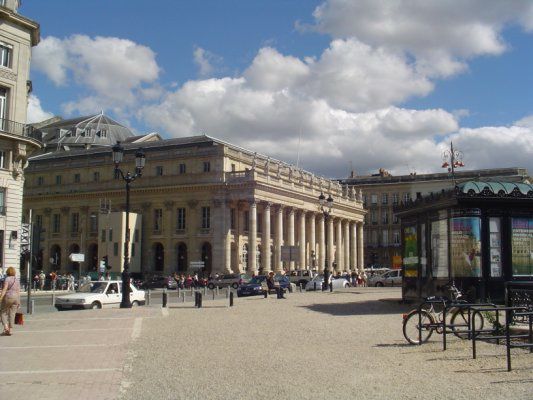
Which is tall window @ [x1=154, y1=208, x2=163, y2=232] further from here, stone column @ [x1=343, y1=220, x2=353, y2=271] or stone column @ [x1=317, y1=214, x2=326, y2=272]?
stone column @ [x1=343, y1=220, x2=353, y2=271]

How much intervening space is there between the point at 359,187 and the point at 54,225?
54977 millimetres

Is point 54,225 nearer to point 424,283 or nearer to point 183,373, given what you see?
point 424,283

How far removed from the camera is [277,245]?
80.4m

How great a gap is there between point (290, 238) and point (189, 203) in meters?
14.9

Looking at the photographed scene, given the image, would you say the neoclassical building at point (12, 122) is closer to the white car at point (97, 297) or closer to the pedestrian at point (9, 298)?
the white car at point (97, 297)

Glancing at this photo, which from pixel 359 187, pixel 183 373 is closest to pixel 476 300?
pixel 183 373

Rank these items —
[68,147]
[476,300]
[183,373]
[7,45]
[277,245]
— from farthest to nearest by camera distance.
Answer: [68,147]
[277,245]
[7,45]
[476,300]
[183,373]

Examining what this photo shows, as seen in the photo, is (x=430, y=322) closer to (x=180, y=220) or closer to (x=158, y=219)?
(x=180, y=220)

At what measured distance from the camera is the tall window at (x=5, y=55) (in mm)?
34438

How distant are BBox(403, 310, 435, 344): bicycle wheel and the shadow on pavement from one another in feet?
23.8

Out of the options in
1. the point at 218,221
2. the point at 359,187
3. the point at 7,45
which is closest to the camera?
the point at 7,45

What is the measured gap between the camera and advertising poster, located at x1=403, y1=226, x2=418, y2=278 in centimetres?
2331

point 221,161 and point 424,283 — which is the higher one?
point 221,161

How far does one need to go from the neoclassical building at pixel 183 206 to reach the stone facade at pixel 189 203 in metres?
0.13
